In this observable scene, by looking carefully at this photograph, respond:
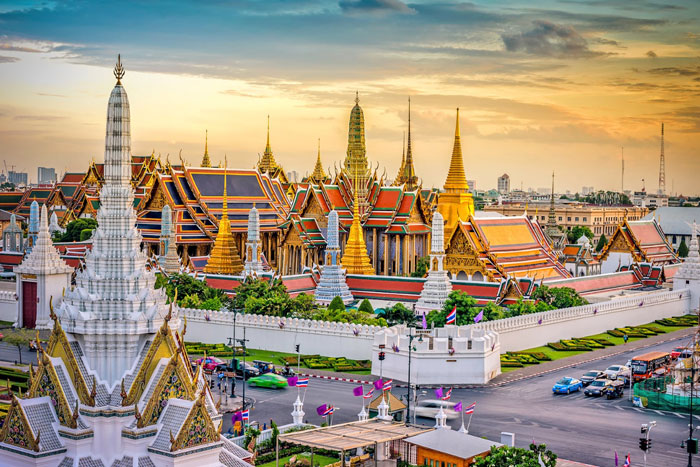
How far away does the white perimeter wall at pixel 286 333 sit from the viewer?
45.0 metres

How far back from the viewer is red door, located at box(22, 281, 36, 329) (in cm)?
5216

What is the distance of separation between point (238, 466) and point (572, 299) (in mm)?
33151

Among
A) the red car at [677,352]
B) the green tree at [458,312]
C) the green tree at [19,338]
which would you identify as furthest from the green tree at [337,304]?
the red car at [677,352]

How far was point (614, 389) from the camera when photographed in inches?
1527

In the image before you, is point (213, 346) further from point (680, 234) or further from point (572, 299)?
point (680, 234)

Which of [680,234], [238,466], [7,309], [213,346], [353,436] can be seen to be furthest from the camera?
[680,234]

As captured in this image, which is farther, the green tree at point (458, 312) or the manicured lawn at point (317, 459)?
the green tree at point (458, 312)

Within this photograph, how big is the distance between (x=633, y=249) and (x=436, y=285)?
25.5 m

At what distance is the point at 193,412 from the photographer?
891 inches

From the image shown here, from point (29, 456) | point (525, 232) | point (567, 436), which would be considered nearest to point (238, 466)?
point (29, 456)

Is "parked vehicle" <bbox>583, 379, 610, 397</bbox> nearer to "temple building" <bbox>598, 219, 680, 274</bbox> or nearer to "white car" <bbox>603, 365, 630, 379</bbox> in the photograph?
"white car" <bbox>603, 365, 630, 379</bbox>

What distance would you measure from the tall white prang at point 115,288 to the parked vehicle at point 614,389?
784 inches

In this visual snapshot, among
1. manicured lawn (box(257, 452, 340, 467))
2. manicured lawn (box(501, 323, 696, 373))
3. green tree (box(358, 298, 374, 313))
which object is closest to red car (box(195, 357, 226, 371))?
green tree (box(358, 298, 374, 313))

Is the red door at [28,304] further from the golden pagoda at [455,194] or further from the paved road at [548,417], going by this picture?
the golden pagoda at [455,194]
